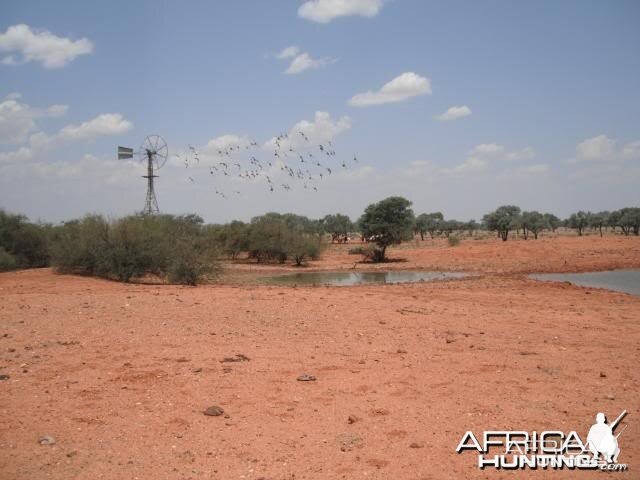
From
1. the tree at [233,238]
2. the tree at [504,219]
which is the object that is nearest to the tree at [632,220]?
the tree at [504,219]

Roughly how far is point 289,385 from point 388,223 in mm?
40535

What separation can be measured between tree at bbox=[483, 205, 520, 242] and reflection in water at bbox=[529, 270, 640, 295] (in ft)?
122

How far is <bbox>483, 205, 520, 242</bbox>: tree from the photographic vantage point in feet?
235

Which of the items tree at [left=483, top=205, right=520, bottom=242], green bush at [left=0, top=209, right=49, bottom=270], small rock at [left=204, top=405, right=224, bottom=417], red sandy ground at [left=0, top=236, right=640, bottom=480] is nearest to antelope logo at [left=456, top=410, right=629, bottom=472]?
red sandy ground at [left=0, top=236, right=640, bottom=480]

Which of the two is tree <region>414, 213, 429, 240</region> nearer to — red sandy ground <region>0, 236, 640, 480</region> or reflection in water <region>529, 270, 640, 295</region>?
reflection in water <region>529, 270, 640, 295</region>

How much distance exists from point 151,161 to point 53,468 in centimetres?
3627

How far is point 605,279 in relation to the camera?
29344 millimetres

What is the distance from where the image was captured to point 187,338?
414 inches

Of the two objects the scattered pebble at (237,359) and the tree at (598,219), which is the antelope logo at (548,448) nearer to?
the scattered pebble at (237,359)

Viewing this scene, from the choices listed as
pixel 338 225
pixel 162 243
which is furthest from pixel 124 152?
pixel 338 225

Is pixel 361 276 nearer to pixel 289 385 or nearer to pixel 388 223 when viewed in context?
pixel 388 223

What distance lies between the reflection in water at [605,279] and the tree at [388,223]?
1658 centimetres

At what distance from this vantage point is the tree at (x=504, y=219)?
71669 mm

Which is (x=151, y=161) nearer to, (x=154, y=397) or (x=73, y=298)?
(x=73, y=298)
